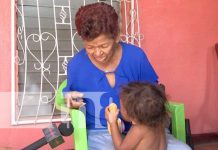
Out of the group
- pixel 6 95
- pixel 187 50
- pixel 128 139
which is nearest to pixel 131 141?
pixel 128 139

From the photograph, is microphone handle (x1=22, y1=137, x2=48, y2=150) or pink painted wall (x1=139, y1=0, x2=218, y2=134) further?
pink painted wall (x1=139, y1=0, x2=218, y2=134)

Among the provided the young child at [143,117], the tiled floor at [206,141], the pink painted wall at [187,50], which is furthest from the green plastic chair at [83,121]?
the tiled floor at [206,141]

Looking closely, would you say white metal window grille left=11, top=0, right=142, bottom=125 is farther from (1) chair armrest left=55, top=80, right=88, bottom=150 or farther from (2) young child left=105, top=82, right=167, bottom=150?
(2) young child left=105, top=82, right=167, bottom=150

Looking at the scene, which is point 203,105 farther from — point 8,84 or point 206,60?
point 8,84

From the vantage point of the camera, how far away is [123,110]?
4.73 feet

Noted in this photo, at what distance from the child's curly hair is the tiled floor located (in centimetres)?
160

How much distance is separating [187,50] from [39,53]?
1.30 meters

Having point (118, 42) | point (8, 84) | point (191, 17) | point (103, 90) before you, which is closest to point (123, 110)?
point (103, 90)

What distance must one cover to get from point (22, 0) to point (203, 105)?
1842mm

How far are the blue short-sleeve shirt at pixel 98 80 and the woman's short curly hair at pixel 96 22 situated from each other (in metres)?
0.20

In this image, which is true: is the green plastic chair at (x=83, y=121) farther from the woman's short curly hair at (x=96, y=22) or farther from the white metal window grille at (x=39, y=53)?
the white metal window grille at (x=39, y=53)

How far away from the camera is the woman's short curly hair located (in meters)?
1.37

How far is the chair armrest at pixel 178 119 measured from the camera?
1.60 metres

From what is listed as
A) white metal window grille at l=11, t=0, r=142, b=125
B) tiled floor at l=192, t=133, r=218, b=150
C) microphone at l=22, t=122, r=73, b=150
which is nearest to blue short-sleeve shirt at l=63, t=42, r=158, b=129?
microphone at l=22, t=122, r=73, b=150
